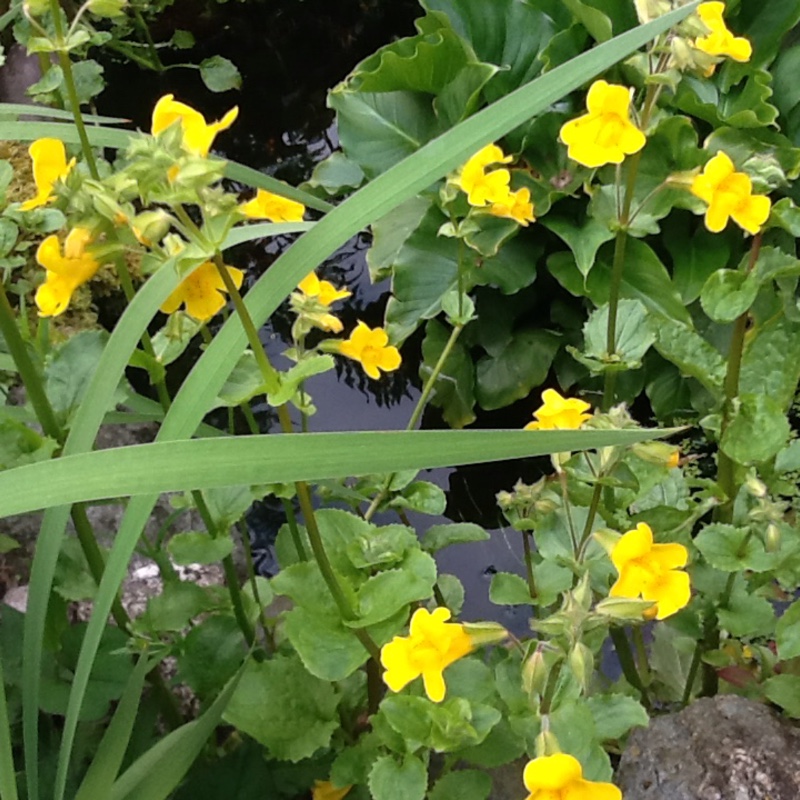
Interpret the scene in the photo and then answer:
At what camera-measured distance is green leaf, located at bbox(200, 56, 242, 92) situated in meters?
2.31

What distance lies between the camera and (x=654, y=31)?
0.57 m

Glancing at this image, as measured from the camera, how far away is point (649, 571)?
649 millimetres

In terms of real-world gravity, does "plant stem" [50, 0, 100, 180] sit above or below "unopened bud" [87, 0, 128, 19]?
below

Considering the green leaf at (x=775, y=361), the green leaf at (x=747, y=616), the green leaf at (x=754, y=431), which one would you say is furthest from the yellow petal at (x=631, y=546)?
the green leaf at (x=775, y=361)

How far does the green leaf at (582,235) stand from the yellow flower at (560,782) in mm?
1099

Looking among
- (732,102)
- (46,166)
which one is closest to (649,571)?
(46,166)

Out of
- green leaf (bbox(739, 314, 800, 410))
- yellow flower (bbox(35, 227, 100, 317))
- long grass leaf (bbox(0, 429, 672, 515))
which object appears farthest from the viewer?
green leaf (bbox(739, 314, 800, 410))

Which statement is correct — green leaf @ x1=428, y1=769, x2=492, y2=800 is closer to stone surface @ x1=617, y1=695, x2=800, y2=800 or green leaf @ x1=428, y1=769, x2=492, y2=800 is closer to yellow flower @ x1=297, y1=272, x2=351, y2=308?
stone surface @ x1=617, y1=695, x2=800, y2=800

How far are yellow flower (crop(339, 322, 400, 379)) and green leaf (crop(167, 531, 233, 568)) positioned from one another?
235mm

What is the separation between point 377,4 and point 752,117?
167cm

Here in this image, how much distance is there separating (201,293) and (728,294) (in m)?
0.47

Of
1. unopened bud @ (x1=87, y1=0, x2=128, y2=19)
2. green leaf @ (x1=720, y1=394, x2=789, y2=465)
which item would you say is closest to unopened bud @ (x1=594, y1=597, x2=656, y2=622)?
green leaf @ (x1=720, y1=394, x2=789, y2=465)

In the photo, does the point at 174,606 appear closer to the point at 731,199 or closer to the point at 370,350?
the point at 370,350

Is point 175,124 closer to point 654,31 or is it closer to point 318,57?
point 654,31
